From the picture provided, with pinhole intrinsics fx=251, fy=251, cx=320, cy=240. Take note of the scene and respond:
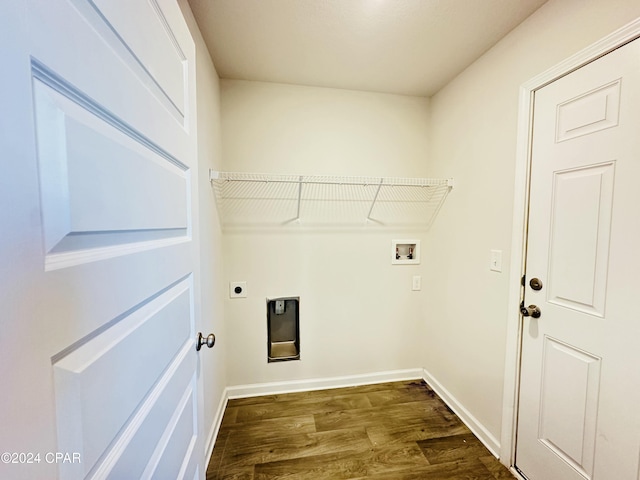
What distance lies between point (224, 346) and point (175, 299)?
53.4 inches

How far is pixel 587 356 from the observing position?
3.59ft

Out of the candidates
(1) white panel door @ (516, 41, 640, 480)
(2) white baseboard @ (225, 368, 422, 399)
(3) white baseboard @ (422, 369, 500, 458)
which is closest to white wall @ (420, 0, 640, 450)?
(3) white baseboard @ (422, 369, 500, 458)

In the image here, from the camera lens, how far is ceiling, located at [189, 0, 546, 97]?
48.8 inches

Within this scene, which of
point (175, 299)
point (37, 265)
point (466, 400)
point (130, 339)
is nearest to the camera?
point (37, 265)

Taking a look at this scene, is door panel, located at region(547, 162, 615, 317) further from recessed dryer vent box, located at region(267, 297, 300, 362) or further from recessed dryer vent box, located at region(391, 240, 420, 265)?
recessed dryer vent box, located at region(267, 297, 300, 362)

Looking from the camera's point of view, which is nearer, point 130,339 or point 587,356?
point 130,339

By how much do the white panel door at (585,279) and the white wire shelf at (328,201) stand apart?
0.75 metres

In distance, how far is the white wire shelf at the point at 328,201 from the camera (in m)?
1.87

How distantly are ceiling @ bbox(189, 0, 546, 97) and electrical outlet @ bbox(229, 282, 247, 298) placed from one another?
1.53 meters

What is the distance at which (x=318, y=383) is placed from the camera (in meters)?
2.09

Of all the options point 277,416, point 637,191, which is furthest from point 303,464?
point 637,191

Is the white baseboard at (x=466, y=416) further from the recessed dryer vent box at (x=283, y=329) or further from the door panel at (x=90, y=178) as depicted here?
the door panel at (x=90, y=178)

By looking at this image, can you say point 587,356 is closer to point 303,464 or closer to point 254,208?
point 303,464

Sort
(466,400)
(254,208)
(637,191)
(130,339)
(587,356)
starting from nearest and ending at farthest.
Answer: (130,339) → (637,191) → (587,356) → (466,400) → (254,208)
